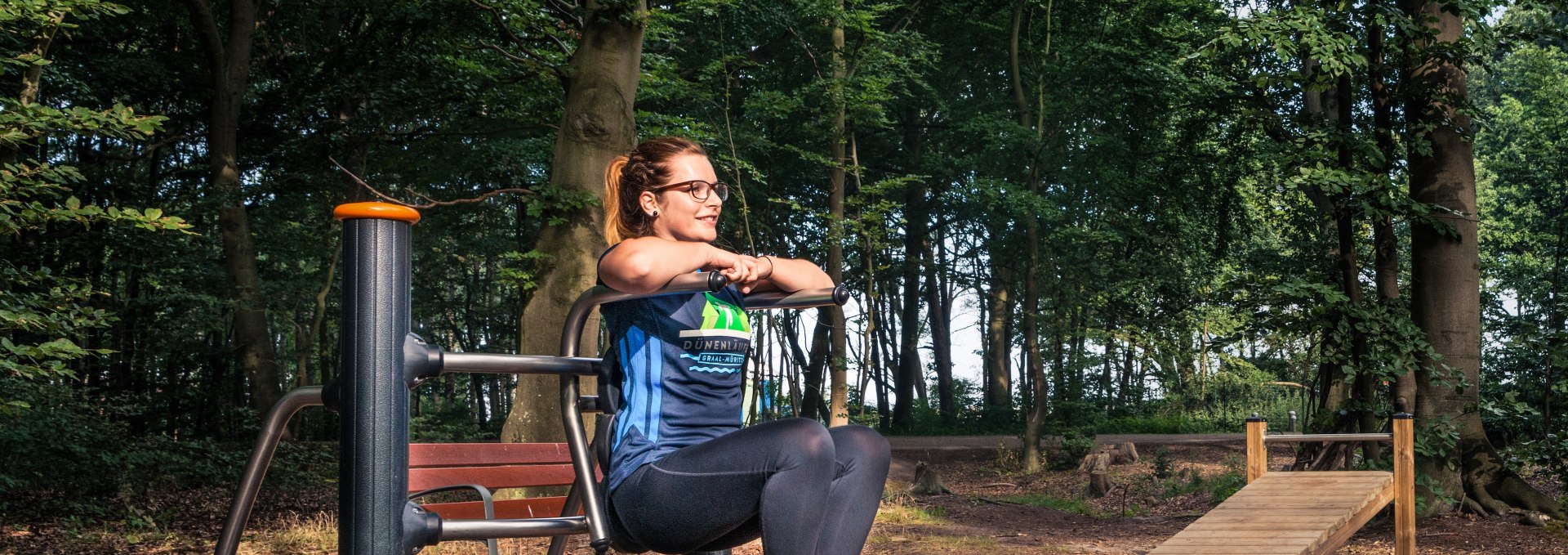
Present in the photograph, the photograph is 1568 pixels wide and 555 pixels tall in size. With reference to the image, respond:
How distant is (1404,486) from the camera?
634cm

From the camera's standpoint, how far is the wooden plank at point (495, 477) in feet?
10.1

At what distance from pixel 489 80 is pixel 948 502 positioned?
6.35m

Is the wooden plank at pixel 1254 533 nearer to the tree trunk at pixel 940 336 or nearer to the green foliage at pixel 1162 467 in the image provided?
the green foliage at pixel 1162 467

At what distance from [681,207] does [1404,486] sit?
220 inches

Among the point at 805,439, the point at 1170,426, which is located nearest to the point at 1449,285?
the point at 805,439

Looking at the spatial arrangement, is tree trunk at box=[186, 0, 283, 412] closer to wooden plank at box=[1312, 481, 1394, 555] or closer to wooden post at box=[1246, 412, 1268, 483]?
wooden post at box=[1246, 412, 1268, 483]

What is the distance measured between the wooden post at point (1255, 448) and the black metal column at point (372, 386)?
17.1ft

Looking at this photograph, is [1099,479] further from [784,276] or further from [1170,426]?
[784,276]

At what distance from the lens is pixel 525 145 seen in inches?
617

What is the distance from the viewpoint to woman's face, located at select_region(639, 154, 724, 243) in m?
2.17

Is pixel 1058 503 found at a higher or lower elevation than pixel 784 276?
lower

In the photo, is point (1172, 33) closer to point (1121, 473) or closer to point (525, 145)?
point (1121, 473)

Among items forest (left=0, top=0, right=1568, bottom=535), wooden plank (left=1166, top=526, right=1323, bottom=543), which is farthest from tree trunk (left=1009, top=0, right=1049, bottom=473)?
wooden plank (left=1166, top=526, right=1323, bottom=543)

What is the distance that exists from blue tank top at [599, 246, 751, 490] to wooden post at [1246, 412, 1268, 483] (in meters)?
4.43
